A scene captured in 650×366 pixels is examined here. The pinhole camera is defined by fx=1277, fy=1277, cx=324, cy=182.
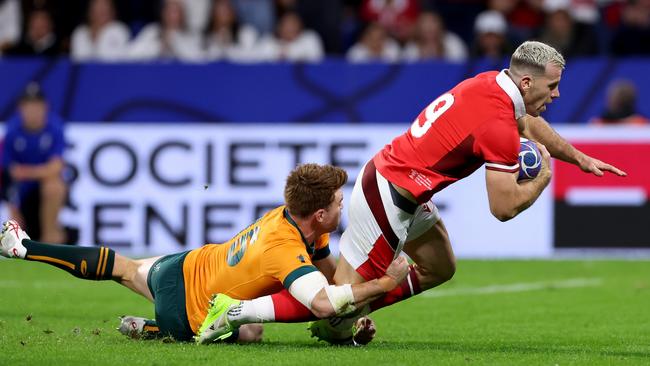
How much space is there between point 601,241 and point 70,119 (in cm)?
696

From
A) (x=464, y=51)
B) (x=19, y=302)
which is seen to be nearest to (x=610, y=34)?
(x=464, y=51)

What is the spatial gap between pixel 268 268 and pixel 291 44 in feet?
33.2

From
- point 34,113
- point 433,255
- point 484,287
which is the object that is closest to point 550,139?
point 433,255

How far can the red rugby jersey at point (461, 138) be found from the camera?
8039mm

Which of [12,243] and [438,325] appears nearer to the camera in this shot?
[12,243]

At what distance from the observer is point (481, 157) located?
8211mm

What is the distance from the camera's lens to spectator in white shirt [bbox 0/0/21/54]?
62.6 ft

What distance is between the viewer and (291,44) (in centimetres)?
1797

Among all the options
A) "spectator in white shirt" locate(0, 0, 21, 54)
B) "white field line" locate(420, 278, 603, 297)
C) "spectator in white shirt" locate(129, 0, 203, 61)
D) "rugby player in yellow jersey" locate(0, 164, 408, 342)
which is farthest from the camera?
"spectator in white shirt" locate(0, 0, 21, 54)

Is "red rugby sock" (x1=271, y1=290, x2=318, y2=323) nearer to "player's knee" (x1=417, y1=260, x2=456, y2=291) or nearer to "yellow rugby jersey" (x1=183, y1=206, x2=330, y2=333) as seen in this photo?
"yellow rugby jersey" (x1=183, y1=206, x2=330, y2=333)

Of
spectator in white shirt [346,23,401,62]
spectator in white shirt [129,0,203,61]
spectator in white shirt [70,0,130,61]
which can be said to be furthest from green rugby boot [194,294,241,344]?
spectator in white shirt [70,0,130,61]

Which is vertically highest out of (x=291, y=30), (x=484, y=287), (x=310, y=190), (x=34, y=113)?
(x=291, y=30)

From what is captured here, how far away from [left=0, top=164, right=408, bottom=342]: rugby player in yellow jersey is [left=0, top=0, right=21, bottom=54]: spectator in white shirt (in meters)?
11.0

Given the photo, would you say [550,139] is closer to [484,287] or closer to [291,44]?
[484,287]
